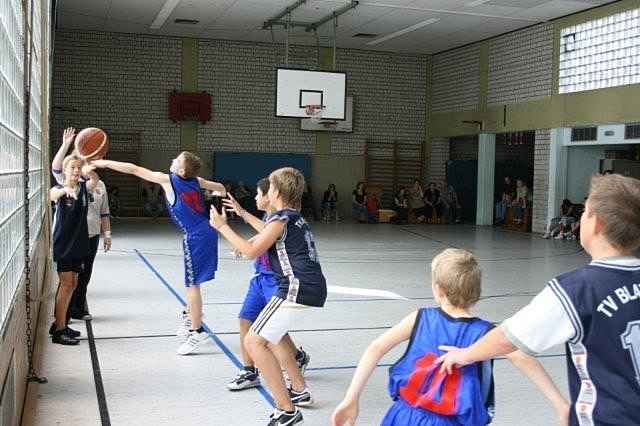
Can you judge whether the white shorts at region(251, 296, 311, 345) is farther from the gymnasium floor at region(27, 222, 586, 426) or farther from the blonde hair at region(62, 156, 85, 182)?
the blonde hair at region(62, 156, 85, 182)

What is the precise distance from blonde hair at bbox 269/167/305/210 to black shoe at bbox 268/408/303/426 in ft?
3.73

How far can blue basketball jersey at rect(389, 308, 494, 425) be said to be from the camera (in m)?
2.32

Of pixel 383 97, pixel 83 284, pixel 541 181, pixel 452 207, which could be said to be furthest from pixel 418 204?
pixel 83 284

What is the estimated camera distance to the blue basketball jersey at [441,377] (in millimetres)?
2316

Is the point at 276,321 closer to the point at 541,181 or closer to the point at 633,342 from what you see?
the point at 633,342

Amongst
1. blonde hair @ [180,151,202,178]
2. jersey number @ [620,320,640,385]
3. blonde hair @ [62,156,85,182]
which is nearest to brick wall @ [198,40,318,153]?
blonde hair @ [62,156,85,182]

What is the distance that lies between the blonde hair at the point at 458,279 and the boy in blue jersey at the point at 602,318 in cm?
45

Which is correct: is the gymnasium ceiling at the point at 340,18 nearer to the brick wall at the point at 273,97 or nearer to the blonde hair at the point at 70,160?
the brick wall at the point at 273,97

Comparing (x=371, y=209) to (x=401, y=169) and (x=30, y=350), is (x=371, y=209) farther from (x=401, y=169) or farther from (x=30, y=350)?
(x=30, y=350)

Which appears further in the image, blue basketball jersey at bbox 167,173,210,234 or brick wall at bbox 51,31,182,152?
brick wall at bbox 51,31,182,152

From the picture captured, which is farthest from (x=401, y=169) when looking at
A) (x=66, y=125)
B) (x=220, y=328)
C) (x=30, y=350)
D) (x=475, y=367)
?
(x=475, y=367)

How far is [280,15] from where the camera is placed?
17594 millimetres

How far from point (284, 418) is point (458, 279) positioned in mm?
1912

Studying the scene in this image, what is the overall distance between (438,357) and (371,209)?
19034 mm
